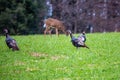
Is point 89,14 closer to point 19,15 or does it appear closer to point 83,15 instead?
point 83,15

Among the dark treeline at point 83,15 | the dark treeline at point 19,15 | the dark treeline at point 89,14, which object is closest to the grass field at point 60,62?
the dark treeline at point 19,15

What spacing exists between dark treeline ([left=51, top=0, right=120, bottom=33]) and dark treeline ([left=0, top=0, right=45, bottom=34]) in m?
7.29

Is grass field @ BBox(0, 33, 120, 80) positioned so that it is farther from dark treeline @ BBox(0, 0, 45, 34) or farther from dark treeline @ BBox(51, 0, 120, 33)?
dark treeline @ BBox(51, 0, 120, 33)

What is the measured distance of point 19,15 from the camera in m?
36.4

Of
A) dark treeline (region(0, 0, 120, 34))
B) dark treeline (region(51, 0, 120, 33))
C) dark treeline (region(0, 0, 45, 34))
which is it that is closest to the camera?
dark treeline (region(0, 0, 45, 34))

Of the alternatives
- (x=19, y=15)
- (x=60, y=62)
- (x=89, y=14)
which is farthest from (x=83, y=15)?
(x=60, y=62)

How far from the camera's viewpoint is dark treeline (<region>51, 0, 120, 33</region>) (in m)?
44.8

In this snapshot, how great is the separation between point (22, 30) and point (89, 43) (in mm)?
18175

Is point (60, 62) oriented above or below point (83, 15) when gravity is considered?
below

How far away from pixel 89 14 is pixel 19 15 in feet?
43.0

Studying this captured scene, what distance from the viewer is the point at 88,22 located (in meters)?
46.3

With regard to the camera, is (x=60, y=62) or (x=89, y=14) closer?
(x=60, y=62)

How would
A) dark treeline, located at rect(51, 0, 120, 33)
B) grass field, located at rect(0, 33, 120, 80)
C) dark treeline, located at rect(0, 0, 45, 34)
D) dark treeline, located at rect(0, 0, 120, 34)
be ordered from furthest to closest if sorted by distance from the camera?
dark treeline, located at rect(51, 0, 120, 33) < dark treeline, located at rect(0, 0, 120, 34) < dark treeline, located at rect(0, 0, 45, 34) < grass field, located at rect(0, 33, 120, 80)

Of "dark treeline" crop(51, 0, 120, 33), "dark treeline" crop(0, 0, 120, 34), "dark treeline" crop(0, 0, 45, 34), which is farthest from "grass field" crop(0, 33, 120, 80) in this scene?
"dark treeline" crop(51, 0, 120, 33)
